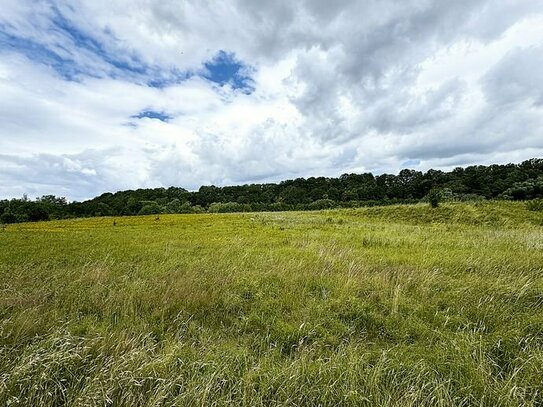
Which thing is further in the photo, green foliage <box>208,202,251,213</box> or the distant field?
green foliage <box>208,202,251,213</box>

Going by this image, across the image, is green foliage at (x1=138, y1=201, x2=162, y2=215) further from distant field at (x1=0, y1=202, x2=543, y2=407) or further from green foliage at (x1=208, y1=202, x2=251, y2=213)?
distant field at (x1=0, y1=202, x2=543, y2=407)

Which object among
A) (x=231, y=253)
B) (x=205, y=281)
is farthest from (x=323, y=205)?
(x=205, y=281)

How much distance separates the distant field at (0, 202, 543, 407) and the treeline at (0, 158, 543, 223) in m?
35.8

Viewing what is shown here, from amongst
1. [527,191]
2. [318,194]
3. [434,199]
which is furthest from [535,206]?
[318,194]

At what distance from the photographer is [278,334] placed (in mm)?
5707

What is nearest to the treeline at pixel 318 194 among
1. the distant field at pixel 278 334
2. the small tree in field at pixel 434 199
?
the small tree in field at pixel 434 199

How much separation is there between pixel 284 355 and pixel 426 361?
2.12 meters

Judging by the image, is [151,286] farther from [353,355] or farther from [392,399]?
[392,399]

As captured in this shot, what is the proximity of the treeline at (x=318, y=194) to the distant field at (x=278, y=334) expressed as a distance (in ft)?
117

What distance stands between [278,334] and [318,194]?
9534cm

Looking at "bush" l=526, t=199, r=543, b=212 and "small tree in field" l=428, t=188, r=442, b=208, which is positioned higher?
"small tree in field" l=428, t=188, r=442, b=208

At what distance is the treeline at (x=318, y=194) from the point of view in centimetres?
5938

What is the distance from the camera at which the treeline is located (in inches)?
2338

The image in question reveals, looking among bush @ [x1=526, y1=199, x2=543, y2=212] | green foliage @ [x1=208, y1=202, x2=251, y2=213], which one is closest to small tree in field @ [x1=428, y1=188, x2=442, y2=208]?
bush @ [x1=526, y1=199, x2=543, y2=212]
